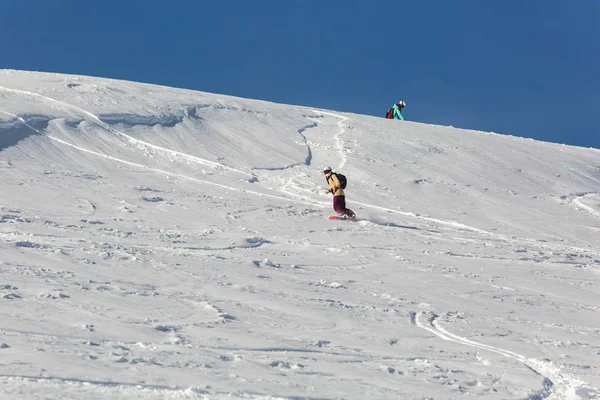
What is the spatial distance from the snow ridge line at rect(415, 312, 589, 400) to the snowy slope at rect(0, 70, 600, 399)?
1.0 inches

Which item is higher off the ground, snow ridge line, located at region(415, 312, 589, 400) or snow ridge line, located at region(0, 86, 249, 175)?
snow ridge line, located at region(0, 86, 249, 175)

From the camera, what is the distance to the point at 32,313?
691 centimetres

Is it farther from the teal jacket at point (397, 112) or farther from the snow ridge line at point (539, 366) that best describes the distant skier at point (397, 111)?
the snow ridge line at point (539, 366)

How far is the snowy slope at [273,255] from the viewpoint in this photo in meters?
6.19

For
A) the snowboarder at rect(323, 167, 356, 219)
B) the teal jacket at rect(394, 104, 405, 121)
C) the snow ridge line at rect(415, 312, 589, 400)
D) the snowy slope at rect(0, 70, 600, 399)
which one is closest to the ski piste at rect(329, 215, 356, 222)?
the snowboarder at rect(323, 167, 356, 219)

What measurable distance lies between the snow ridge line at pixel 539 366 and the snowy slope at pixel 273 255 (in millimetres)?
26

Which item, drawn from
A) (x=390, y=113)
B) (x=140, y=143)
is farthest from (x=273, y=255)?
(x=390, y=113)

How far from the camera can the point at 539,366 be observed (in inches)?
282

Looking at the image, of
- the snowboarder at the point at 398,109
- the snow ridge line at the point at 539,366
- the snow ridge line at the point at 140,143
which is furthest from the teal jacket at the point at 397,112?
the snow ridge line at the point at 539,366

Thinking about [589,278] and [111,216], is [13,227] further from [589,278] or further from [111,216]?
[589,278]

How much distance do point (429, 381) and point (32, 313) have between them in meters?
3.23

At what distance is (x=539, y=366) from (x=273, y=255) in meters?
4.88

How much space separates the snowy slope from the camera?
6.19 meters

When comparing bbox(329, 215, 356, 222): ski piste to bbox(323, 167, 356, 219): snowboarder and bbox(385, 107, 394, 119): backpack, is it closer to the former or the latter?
bbox(323, 167, 356, 219): snowboarder
